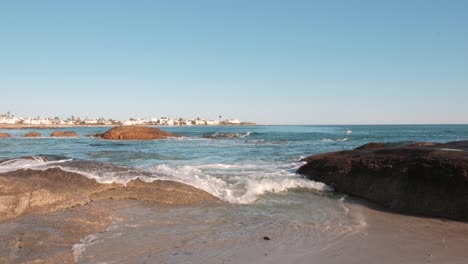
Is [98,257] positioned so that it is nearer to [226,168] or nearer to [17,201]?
[17,201]

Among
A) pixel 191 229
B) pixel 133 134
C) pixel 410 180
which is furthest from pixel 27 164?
pixel 133 134

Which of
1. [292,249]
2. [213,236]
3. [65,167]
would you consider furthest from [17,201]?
[292,249]

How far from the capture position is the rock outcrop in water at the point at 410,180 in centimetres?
800

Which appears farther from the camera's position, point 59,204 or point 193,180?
point 193,180

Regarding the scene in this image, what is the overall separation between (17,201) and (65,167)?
297 cm

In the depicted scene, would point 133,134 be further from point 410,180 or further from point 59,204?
point 410,180

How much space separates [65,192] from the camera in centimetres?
845

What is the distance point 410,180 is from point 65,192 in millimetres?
7806

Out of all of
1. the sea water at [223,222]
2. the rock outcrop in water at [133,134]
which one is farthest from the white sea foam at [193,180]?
the rock outcrop in water at [133,134]

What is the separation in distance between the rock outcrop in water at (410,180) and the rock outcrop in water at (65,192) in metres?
3.93

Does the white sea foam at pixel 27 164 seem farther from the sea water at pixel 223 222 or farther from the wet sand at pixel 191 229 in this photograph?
the wet sand at pixel 191 229

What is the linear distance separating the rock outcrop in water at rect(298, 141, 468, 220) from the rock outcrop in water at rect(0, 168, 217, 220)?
3.93 metres

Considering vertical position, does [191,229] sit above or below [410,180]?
below

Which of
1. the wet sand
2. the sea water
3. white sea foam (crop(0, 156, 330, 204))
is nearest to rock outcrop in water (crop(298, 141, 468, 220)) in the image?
the wet sand
